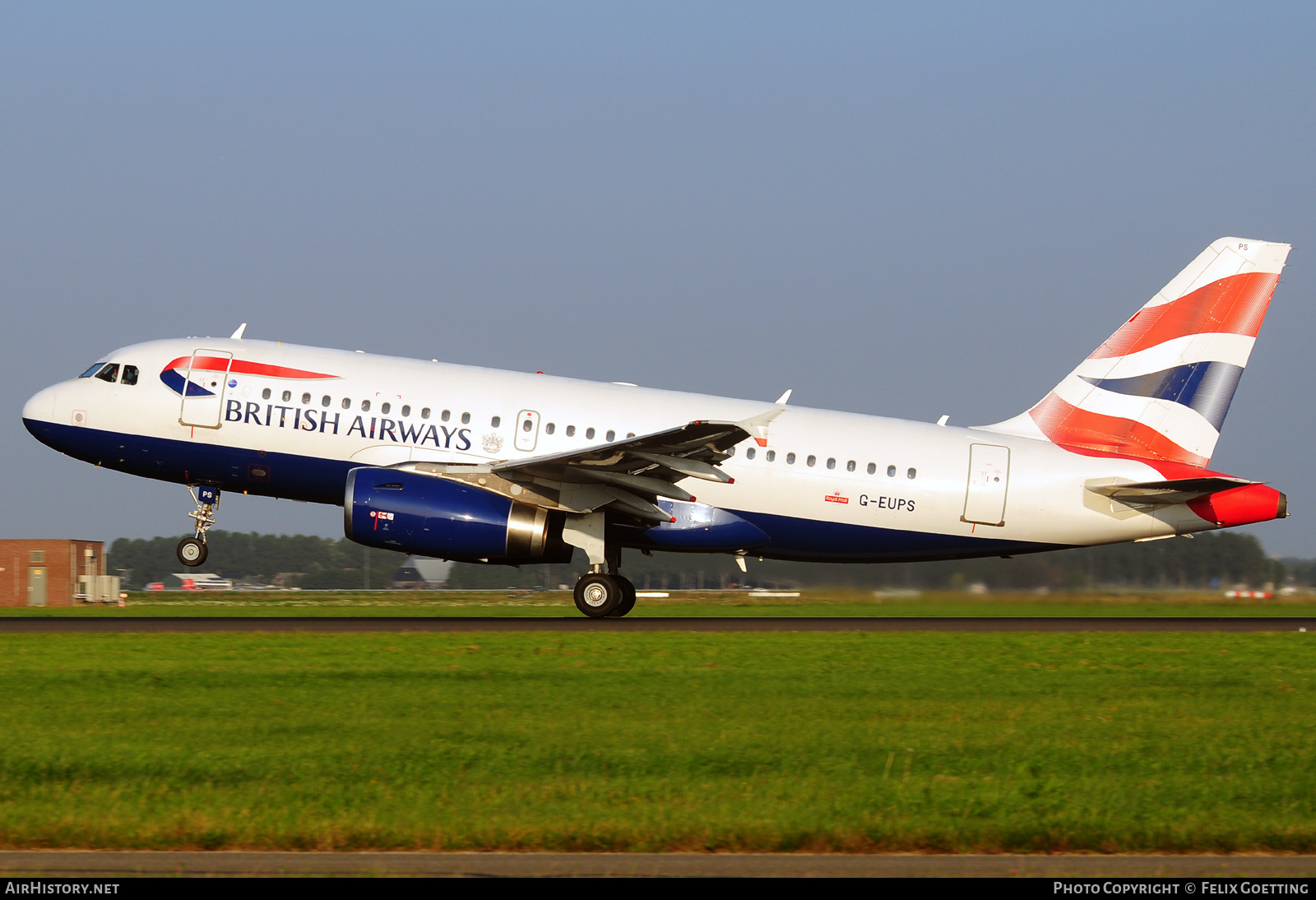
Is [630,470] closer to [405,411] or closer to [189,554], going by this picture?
[405,411]

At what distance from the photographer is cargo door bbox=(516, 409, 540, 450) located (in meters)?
25.1

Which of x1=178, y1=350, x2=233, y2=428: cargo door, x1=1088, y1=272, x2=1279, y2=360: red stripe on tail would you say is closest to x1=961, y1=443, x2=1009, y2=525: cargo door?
x1=1088, y1=272, x2=1279, y2=360: red stripe on tail

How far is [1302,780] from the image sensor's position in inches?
401

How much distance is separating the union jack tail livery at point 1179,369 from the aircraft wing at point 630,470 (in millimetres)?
7637

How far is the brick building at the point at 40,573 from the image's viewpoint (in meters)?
40.0

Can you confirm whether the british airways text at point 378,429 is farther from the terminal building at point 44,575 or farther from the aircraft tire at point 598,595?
the terminal building at point 44,575

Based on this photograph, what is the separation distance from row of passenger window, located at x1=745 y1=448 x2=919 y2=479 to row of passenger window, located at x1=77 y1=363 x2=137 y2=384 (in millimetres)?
12103

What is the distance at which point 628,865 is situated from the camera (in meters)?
7.64

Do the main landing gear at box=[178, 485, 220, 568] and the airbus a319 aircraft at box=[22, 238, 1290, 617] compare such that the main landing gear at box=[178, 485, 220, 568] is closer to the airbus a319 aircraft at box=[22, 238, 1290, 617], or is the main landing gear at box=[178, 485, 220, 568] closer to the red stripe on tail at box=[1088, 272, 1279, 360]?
the airbus a319 aircraft at box=[22, 238, 1290, 617]

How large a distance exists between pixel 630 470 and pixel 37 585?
82.2 ft

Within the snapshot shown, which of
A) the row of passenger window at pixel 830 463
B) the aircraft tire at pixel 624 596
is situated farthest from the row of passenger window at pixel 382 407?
the row of passenger window at pixel 830 463
